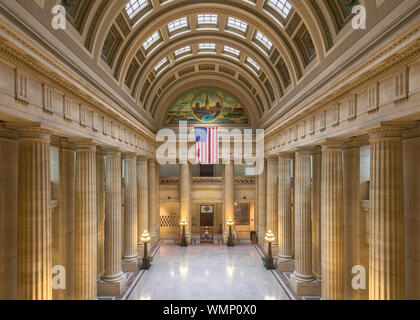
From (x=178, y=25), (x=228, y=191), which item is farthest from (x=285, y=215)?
(x=178, y=25)

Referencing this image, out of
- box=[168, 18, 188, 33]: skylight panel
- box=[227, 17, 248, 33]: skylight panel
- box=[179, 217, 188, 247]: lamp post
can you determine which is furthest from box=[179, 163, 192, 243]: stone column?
box=[227, 17, 248, 33]: skylight panel

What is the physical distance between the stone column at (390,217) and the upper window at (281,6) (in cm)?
804

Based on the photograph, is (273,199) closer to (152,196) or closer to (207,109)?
(152,196)

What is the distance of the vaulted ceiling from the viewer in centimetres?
1002

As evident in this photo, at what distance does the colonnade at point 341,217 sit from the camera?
7.39 m

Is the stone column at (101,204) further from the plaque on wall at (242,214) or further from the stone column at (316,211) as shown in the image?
the plaque on wall at (242,214)

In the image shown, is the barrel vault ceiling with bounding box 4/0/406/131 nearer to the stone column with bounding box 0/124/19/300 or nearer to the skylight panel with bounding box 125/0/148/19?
the skylight panel with bounding box 125/0/148/19

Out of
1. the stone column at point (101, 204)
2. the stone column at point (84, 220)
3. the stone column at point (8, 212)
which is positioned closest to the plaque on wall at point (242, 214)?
the stone column at point (101, 204)

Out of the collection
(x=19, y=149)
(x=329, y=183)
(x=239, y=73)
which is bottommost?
(x=329, y=183)

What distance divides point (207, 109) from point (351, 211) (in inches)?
663
